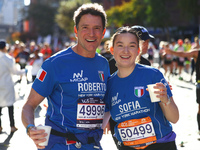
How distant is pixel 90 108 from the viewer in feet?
10.1

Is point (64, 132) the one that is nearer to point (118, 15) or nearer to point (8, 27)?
point (118, 15)

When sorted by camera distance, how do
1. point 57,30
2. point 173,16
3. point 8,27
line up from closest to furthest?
point 173,16 < point 57,30 < point 8,27

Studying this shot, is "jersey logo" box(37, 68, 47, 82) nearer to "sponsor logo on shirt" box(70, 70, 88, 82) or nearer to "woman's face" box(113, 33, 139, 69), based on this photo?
"sponsor logo on shirt" box(70, 70, 88, 82)

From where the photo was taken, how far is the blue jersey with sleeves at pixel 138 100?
3.22 m

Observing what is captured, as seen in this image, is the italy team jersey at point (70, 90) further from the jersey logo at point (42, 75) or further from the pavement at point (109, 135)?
the pavement at point (109, 135)

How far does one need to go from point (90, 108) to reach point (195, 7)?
39.9m

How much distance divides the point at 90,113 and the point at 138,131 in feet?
1.62

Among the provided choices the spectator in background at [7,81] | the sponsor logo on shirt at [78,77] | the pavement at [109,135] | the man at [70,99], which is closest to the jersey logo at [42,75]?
the man at [70,99]

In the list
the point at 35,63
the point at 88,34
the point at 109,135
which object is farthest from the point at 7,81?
the point at 88,34

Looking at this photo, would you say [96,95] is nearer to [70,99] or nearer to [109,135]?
[70,99]

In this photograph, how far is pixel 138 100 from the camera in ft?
10.5

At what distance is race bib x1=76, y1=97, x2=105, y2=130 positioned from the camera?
3.03 meters

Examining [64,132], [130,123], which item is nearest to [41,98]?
[64,132]

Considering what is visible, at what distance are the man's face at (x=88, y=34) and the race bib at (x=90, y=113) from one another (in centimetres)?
42
